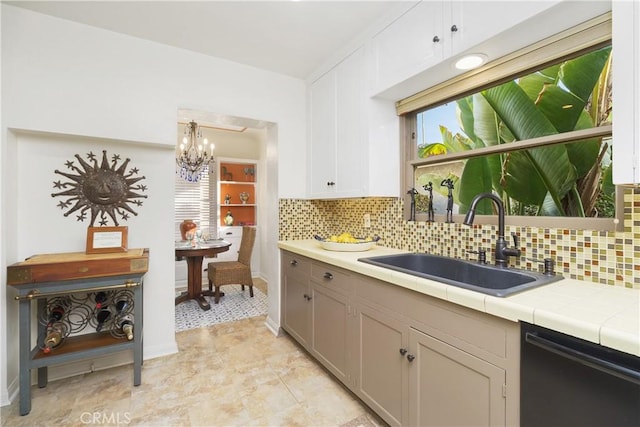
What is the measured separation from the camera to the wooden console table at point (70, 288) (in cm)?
175

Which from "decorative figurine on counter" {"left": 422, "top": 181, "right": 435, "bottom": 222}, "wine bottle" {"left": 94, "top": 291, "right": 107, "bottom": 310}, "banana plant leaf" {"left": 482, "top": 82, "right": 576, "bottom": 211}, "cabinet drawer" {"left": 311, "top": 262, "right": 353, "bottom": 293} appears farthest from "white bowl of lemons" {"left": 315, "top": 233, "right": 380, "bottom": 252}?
"wine bottle" {"left": 94, "top": 291, "right": 107, "bottom": 310}

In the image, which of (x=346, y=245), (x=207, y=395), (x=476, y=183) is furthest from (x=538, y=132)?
(x=207, y=395)

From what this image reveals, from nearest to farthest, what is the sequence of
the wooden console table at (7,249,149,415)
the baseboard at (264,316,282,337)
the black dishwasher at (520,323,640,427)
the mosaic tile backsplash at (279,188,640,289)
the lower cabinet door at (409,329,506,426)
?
the black dishwasher at (520,323,640,427) → the lower cabinet door at (409,329,506,426) → the mosaic tile backsplash at (279,188,640,289) → the wooden console table at (7,249,149,415) → the baseboard at (264,316,282,337)

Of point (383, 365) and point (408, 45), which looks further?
point (408, 45)

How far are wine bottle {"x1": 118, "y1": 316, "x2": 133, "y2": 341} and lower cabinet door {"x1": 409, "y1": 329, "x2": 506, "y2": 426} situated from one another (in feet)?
6.38

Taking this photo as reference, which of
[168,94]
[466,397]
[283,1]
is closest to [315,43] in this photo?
[283,1]

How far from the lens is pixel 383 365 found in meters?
1.56

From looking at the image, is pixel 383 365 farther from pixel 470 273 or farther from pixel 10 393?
pixel 10 393

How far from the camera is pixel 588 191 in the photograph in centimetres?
145

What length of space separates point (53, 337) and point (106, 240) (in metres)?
0.69

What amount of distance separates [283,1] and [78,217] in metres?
2.13

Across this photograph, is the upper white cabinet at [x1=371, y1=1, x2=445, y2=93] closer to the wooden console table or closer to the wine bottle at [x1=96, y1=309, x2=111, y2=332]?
the wooden console table

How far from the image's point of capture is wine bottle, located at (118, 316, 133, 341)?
2.09 m

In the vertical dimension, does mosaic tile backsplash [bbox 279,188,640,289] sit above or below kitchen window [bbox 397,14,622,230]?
below
